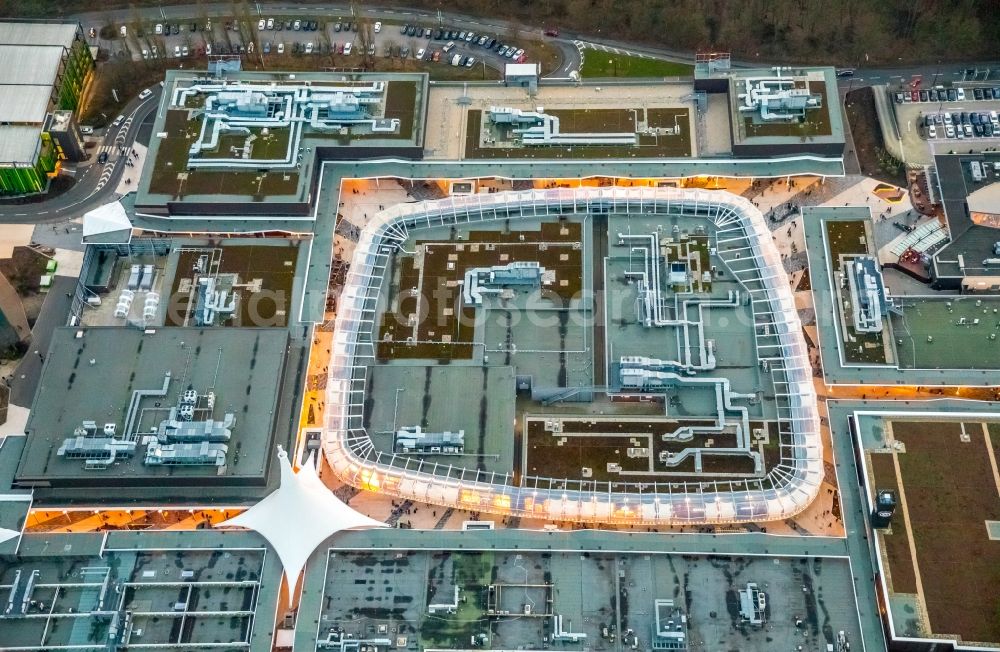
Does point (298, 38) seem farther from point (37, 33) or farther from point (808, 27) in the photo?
point (808, 27)

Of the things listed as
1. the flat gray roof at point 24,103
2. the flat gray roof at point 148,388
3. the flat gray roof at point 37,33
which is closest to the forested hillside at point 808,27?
the flat gray roof at point 37,33

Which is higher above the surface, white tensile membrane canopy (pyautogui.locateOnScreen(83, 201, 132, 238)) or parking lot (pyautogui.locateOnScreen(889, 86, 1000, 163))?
parking lot (pyautogui.locateOnScreen(889, 86, 1000, 163))

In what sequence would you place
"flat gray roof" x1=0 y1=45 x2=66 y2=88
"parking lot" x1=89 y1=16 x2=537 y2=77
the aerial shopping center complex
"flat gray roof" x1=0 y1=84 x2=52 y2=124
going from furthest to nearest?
"parking lot" x1=89 y1=16 x2=537 y2=77 → "flat gray roof" x1=0 y1=45 x2=66 y2=88 → "flat gray roof" x1=0 y1=84 x2=52 y2=124 → the aerial shopping center complex

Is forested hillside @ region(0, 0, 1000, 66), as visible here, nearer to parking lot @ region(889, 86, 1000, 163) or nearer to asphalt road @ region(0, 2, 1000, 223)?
asphalt road @ region(0, 2, 1000, 223)

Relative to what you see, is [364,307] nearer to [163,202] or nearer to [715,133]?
[163,202]

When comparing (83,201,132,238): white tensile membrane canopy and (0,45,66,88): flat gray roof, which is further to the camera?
(0,45,66,88): flat gray roof

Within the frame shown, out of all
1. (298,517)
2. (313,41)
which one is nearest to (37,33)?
(313,41)

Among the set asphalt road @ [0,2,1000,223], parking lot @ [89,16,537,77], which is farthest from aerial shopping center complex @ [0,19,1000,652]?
parking lot @ [89,16,537,77]

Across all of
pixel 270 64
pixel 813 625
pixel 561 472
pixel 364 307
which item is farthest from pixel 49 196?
pixel 813 625
